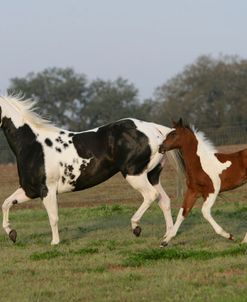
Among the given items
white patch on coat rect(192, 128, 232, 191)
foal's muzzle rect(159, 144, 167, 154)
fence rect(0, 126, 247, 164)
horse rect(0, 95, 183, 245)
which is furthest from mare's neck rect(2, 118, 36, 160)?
fence rect(0, 126, 247, 164)

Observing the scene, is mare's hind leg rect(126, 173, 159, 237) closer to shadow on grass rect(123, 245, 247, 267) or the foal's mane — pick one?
the foal's mane

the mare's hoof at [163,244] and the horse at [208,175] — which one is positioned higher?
the horse at [208,175]

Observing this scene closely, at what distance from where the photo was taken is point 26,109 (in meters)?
12.4

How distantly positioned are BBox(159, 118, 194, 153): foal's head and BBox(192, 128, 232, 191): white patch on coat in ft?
0.65

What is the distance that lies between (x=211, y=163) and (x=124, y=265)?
242 cm

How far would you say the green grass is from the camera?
295 inches

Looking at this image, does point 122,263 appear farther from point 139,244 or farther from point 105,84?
point 105,84

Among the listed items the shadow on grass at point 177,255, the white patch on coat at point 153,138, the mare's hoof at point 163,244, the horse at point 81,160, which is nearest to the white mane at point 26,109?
the horse at point 81,160

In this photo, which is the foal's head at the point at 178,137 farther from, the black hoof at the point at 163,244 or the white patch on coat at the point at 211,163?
the black hoof at the point at 163,244

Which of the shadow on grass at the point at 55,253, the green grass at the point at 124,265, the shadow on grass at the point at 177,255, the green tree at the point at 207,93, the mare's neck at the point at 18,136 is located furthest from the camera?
the green tree at the point at 207,93

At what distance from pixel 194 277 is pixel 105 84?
69363 millimetres

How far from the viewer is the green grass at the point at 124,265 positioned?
748 cm

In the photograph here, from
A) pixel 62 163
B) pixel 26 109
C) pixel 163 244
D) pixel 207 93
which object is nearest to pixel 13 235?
pixel 62 163

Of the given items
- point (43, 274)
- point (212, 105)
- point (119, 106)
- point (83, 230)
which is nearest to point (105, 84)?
point (119, 106)
